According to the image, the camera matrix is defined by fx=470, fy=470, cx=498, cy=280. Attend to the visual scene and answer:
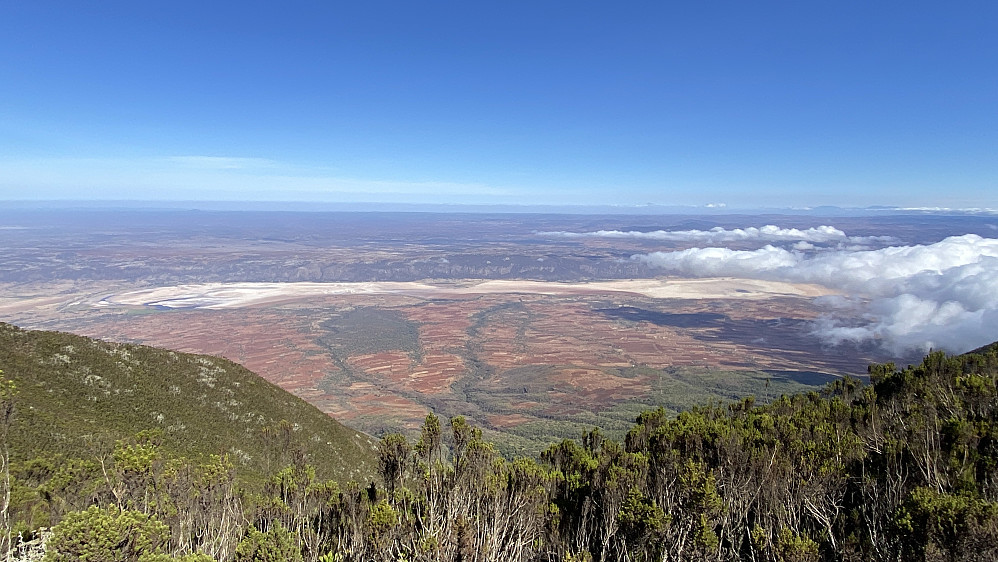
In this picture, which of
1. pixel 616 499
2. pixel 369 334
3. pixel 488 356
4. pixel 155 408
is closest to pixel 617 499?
pixel 616 499

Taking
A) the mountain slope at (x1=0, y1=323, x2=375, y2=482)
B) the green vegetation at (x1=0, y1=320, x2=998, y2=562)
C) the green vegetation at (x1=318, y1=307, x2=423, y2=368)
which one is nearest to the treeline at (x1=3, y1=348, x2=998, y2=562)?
the green vegetation at (x1=0, y1=320, x2=998, y2=562)

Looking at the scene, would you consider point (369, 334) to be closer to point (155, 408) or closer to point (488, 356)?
point (488, 356)

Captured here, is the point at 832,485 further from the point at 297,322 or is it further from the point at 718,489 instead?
the point at 297,322

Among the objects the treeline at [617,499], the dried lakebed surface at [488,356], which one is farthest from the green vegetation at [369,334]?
the treeline at [617,499]

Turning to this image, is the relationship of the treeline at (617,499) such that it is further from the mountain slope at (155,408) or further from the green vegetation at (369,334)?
the green vegetation at (369,334)

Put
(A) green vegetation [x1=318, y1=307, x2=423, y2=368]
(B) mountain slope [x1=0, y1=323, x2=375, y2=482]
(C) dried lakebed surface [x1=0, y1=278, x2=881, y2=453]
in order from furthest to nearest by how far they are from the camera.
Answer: (A) green vegetation [x1=318, y1=307, x2=423, y2=368] → (C) dried lakebed surface [x1=0, y1=278, x2=881, y2=453] → (B) mountain slope [x1=0, y1=323, x2=375, y2=482]

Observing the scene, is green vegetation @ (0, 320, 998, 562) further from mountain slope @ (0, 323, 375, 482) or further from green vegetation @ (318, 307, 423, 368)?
green vegetation @ (318, 307, 423, 368)
